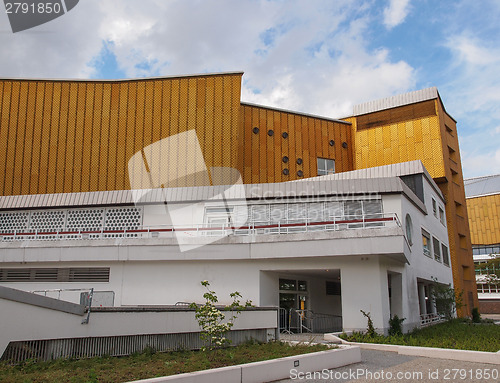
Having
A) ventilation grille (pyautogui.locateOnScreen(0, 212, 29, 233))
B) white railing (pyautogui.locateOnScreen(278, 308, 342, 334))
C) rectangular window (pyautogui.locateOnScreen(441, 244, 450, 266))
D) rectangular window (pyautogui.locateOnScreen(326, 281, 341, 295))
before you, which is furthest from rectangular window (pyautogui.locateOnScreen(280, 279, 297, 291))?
rectangular window (pyautogui.locateOnScreen(441, 244, 450, 266))

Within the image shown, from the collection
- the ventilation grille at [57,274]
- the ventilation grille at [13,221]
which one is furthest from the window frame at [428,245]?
the ventilation grille at [13,221]

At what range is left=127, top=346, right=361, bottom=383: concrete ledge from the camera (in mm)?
8844

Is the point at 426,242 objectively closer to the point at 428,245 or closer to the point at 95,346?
the point at 428,245

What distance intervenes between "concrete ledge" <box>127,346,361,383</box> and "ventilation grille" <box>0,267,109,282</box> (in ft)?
40.3

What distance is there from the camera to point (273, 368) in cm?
1038

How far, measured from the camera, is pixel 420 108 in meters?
36.7

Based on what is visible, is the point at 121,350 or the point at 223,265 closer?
the point at 121,350

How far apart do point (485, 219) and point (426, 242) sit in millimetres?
39715

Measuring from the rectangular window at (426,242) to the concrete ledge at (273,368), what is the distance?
1468 centimetres

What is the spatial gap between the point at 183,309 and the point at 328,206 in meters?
10.7

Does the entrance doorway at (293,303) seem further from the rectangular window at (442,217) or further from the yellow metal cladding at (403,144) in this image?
the yellow metal cladding at (403,144)

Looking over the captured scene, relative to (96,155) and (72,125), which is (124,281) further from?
(72,125)

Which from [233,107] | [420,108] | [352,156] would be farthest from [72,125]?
[420,108]

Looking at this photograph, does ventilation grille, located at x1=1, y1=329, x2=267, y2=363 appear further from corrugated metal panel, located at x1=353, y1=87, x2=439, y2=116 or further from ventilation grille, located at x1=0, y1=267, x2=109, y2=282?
corrugated metal panel, located at x1=353, y1=87, x2=439, y2=116
